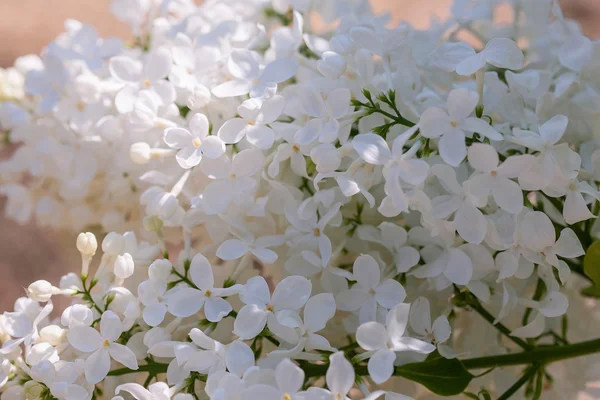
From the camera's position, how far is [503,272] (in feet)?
1.19

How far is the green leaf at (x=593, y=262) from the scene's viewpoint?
38 centimetres

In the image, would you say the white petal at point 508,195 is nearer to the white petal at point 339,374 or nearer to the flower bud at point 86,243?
the white petal at point 339,374

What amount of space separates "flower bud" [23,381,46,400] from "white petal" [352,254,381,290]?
0.57ft

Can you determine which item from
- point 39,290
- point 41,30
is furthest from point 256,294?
point 41,30

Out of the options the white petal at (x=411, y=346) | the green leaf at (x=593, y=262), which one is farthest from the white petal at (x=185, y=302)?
the green leaf at (x=593, y=262)

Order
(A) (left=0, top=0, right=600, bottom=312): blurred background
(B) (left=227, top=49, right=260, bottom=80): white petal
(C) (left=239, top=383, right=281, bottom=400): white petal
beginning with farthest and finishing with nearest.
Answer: (A) (left=0, top=0, right=600, bottom=312): blurred background → (B) (left=227, top=49, right=260, bottom=80): white petal → (C) (left=239, top=383, right=281, bottom=400): white petal

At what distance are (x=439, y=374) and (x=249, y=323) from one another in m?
0.11

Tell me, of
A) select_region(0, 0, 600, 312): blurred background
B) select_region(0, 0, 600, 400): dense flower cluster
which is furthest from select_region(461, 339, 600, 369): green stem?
select_region(0, 0, 600, 312): blurred background

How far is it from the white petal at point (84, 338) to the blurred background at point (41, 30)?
49cm

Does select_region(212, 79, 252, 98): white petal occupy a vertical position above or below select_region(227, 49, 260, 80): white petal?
below

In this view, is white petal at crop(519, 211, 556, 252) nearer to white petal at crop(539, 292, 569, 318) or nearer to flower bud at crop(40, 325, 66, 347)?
white petal at crop(539, 292, 569, 318)

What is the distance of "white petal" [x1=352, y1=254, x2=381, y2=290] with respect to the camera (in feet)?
1.21

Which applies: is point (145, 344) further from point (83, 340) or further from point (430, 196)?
point (430, 196)

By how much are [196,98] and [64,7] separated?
70 centimetres
